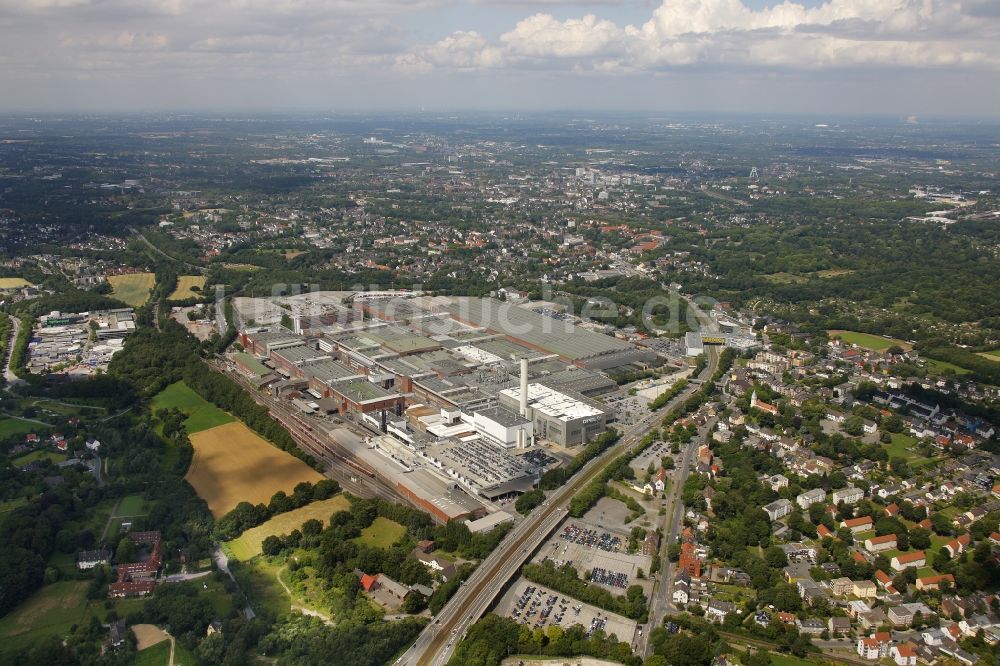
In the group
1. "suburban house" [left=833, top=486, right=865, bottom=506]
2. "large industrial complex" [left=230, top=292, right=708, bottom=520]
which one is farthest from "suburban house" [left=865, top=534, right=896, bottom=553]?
"large industrial complex" [left=230, top=292, right=708, bottom=520]

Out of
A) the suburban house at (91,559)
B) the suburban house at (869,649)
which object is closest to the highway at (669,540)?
the suburban house at (869,649)

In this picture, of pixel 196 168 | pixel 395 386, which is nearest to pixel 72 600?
pixel 395 386

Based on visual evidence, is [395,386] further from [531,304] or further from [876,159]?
[876,159]

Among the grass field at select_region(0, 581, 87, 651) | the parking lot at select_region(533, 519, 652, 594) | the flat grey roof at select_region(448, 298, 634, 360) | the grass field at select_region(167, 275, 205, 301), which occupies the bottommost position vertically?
the grass field at select_region(167, 275, 205, 301)

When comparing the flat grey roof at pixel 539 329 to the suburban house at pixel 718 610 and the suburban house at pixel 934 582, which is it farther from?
the suburban house at pixel 934 582

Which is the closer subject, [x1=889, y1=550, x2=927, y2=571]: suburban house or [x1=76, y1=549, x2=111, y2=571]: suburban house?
[x1=76, y1=549, x2=111, y2=571]: suburban house

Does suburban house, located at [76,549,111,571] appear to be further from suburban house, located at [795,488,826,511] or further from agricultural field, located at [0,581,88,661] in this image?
suburban house, located at [795,488,826,511]
